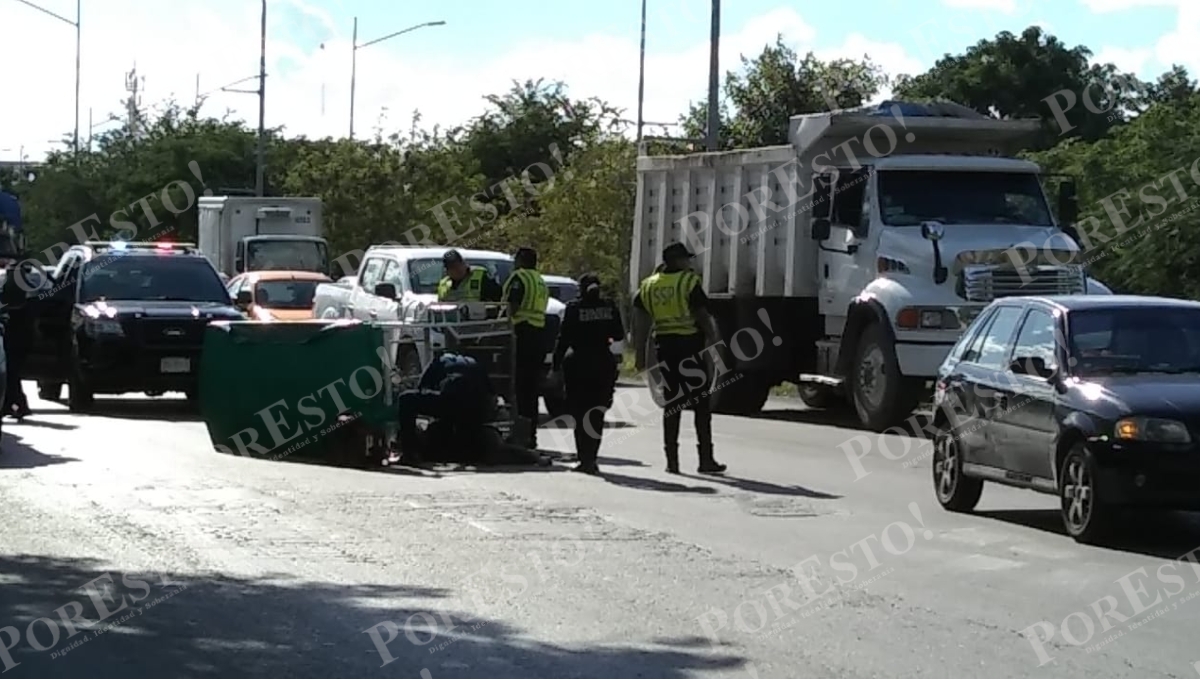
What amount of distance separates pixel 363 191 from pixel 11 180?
136 ft

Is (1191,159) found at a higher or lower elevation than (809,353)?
higher

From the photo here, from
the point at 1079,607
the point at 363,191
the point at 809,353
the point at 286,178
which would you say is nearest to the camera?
the point at 1079,607

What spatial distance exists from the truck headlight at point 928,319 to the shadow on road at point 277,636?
9.83 m

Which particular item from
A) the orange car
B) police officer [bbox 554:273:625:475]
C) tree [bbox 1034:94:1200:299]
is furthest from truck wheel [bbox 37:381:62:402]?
tree [bbox 1034:94:1200:299]

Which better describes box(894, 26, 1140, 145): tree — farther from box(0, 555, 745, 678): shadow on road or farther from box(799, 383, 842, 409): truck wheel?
box(0, 555, 745, 678): shadow on road

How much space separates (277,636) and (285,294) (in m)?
21.0

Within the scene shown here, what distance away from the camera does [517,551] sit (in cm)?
1163

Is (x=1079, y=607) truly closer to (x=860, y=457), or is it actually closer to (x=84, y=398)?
(x=860, y=457)

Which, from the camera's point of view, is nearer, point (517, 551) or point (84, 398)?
point (517, 551)

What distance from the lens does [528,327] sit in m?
17.4

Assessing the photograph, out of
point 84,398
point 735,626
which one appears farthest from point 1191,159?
point 735,626

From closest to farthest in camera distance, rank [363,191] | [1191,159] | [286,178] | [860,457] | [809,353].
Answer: [860,457] < [809,353] < [1191,159] < [363,191] < [286,178]

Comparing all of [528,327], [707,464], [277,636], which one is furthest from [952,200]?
[277,636]

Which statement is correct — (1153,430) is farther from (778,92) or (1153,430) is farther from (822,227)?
(778,92)
